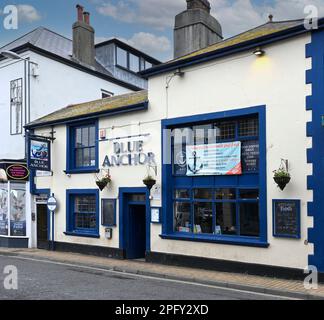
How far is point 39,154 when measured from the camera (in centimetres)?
1731

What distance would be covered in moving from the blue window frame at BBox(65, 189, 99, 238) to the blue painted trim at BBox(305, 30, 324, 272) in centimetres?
794

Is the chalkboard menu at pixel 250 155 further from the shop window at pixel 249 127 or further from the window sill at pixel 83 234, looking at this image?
the window sill at pixel 83 234

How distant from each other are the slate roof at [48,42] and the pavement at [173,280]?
36.9ft

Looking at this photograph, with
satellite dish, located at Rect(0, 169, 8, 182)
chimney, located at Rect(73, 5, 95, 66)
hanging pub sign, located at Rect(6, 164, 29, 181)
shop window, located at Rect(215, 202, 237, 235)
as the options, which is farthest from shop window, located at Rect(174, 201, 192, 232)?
chimney, located at Rect(73, 5, 95, 66)

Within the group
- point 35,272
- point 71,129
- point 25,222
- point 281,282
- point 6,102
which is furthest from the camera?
point 6,102

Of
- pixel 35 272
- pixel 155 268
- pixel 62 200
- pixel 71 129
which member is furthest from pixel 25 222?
pixel 155 268

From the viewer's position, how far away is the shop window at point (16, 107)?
20.1 meters

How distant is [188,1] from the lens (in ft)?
58.6

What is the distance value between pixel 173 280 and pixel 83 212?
6169 mm

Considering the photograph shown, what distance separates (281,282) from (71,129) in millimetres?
10072

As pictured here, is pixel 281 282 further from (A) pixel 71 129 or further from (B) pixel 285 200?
(A) pixel 71 129

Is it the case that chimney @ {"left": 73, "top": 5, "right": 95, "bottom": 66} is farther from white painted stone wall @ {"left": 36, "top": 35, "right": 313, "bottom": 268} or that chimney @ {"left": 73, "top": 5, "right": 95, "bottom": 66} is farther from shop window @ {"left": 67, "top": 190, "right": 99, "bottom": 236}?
white painted stone wall @ {"left": 36, "top": 35, "right": 313, "bottom": 268}

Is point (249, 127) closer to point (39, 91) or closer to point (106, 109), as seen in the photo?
point (106, 109)
